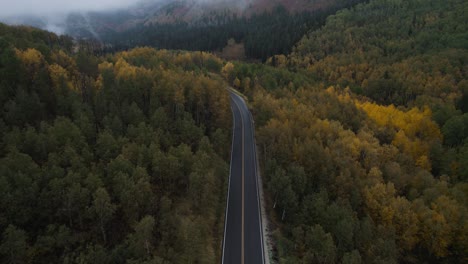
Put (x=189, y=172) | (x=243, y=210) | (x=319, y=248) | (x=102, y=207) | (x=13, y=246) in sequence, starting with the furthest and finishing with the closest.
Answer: (x=243, y=210), (x=189, y=172), (x=319, y=248), (x=102, y=207), (x=13, y=246)

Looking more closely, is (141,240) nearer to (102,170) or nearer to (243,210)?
(102,170)

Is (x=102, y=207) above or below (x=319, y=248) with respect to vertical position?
above

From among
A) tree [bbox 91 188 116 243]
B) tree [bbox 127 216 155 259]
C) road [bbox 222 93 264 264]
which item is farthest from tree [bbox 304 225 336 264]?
tree [bbox 91 188 116 243]

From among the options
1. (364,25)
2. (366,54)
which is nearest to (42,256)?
(366,54)

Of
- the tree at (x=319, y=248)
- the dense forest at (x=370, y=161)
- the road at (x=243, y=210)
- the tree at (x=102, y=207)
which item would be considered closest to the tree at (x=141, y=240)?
the tree at (x=102, y=207)

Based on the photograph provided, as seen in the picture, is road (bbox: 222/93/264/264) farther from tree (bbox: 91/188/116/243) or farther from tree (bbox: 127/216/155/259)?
tree (bbox: 91/188/116/243)

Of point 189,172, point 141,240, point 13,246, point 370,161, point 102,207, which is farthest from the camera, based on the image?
point 370,161

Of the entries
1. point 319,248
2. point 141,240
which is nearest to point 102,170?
point 141,240
